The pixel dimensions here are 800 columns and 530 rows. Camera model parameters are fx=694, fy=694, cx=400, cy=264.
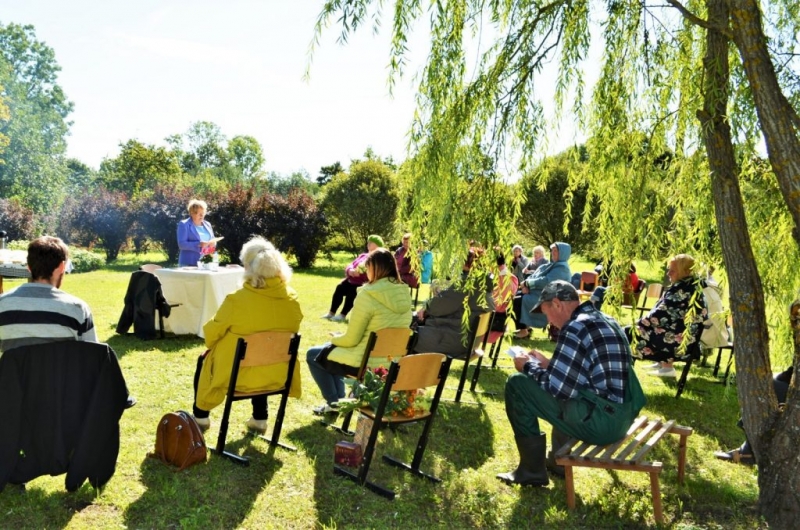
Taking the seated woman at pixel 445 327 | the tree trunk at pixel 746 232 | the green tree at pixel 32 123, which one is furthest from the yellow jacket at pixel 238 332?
the green tree at pixel 32 123

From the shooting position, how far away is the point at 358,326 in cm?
538

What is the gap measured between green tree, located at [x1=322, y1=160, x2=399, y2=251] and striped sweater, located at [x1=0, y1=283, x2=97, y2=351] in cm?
2103

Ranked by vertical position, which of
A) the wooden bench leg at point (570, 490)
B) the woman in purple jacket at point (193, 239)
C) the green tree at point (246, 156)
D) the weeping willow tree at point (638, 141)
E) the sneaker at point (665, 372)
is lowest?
the wooden bench leg at point (570, 490)

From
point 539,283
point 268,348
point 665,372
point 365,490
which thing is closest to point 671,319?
point 665,372

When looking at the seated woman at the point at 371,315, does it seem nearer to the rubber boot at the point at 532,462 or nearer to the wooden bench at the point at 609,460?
the rubber boot at the point at 532,462

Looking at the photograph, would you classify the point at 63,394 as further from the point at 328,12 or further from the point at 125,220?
the point at 125,220

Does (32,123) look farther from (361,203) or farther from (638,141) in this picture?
(638,141)

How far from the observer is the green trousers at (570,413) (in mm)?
4219

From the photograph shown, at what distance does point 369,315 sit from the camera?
536cm

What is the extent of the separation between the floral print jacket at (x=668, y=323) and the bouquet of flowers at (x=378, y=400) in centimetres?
357

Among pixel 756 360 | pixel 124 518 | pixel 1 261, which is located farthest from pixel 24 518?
pixel 1 261

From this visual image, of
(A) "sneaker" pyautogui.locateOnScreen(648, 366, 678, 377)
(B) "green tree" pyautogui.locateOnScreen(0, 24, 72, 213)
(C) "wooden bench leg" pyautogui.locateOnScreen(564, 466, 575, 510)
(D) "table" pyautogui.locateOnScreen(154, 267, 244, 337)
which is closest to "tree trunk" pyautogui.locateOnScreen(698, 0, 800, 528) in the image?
(C) "wooden bench leg" pyautogui.locateOnScreen(564, 466, 575, 510)

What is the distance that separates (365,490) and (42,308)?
217cm

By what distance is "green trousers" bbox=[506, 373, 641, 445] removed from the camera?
4219mm
